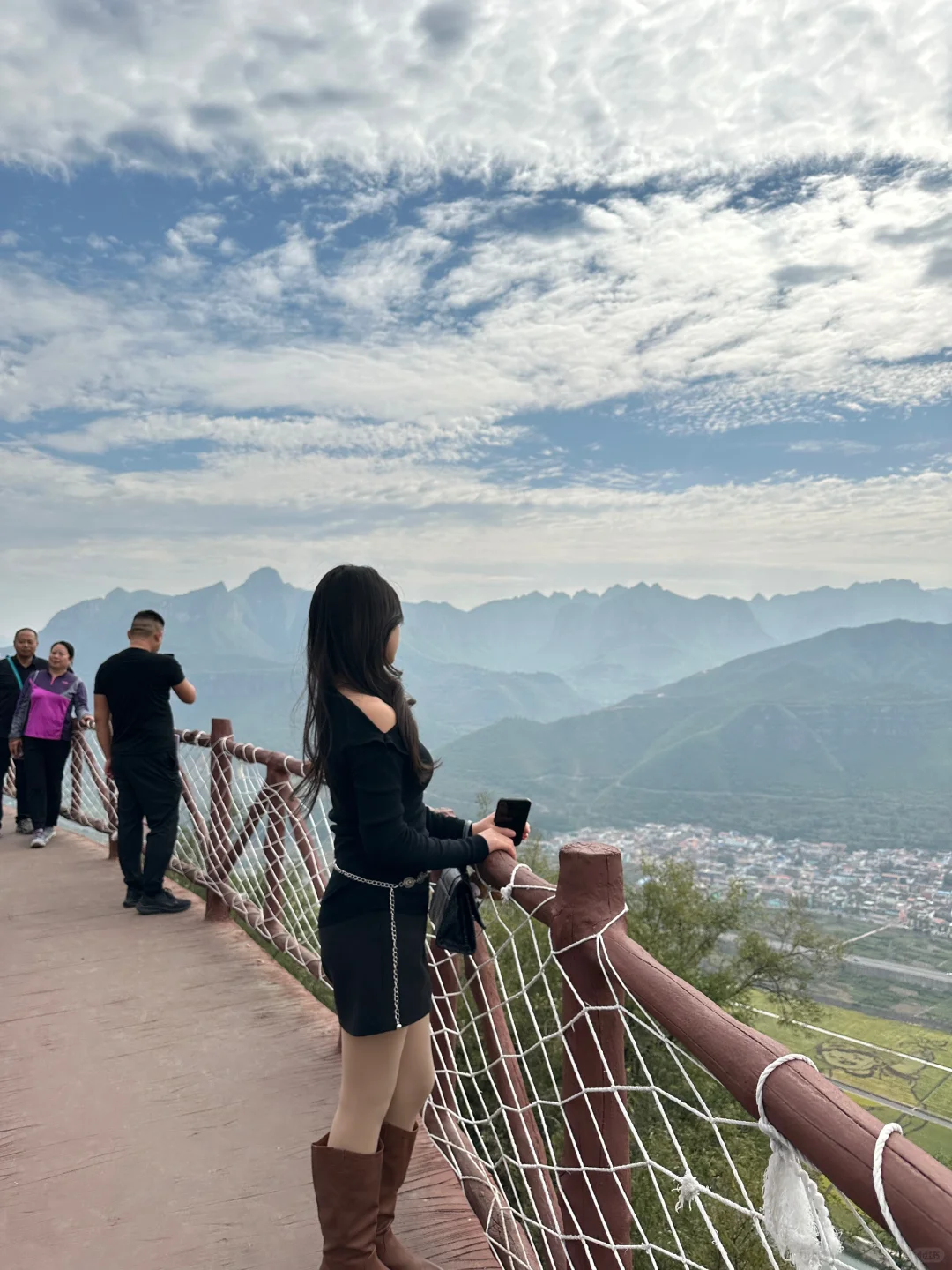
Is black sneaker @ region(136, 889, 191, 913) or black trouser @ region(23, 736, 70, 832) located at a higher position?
black trouser @ region(23, 736, 70, 832)

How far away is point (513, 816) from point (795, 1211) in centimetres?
91

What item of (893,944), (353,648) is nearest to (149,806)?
(353,648)

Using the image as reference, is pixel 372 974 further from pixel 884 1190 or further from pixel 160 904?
pixel 160 904

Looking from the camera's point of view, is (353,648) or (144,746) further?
(144,746)

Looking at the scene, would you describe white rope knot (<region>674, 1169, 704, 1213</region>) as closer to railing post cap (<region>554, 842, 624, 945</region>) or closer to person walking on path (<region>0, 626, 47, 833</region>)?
railing post cap (<region>554, 842, 624, 945</region>)

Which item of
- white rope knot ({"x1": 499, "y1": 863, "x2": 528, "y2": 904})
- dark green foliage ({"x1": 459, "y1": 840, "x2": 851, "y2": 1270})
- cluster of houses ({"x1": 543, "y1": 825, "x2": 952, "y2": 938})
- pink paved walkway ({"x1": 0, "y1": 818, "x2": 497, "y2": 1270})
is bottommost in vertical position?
cluster of houses ({"x1": 543, "y1": 825, "x2": 952, "y2": 938})

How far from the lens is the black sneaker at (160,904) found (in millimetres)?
4203

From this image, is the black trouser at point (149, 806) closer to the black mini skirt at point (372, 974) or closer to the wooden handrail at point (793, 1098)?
the black mini skirt at point (372, 974)

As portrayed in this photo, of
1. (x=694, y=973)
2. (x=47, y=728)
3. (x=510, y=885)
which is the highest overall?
(x=510, y=885)

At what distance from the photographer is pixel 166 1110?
2.43 meters

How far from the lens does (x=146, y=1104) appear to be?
8.07ft

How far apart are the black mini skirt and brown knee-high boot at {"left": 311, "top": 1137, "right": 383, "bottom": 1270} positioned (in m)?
0.25

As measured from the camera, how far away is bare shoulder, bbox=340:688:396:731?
4.81 ft

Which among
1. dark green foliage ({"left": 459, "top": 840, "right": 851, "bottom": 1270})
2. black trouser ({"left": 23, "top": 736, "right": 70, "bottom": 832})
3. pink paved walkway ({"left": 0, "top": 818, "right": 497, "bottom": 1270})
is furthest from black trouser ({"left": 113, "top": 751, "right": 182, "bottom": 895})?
dark green foliage ({"left": 459, "top": 840, "right": 851, "bottom": 1270})
